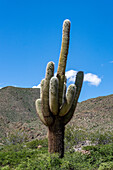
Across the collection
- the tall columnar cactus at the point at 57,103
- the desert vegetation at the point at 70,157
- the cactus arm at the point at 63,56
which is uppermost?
the cactus arm at the point at 63,56

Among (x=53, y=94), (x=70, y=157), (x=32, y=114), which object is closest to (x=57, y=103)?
(x=53, y=94)

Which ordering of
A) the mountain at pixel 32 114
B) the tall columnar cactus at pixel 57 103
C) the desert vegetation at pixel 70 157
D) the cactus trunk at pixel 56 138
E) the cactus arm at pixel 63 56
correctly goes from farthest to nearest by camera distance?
the mountain at pixel 32 114
the cactus arm at pixel 63 56
the cactus trunk at pixel 56 138
the tall columnar cactus at pixel 57 103
the desert vegetation at pixel 70 157

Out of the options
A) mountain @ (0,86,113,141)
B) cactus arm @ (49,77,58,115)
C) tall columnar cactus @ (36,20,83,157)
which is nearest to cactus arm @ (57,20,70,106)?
tall columnar cactus @ (36,20,83,157)

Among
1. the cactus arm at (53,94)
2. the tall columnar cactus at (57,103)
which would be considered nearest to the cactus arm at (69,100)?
the tall columnar cactus at (57,103)

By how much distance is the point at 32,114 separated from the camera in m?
45.8

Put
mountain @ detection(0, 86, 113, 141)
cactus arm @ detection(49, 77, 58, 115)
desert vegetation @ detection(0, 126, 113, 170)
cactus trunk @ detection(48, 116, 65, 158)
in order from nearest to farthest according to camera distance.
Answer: desert vegetation @ detection(0, 126, 113, 170) → cactus arm @ detection(49, 77, 58, 115) → cactus trunk @ detection(48, 116, 65, 158) → mountain @ detection(0, 86, 113, 141)

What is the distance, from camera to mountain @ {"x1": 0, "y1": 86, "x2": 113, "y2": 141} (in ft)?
98.8

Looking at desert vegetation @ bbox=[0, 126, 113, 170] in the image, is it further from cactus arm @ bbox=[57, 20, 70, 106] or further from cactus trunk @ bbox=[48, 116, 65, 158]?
cactus arm @ bbox=[57, 20, 70, 106]

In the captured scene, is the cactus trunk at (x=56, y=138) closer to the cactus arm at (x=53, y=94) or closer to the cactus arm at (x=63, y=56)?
the cactus arm at (x=53, y=94)

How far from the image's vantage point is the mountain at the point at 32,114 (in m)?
30.1

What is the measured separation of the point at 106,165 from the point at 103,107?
30.5 meters

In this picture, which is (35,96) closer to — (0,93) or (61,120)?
(0,93)

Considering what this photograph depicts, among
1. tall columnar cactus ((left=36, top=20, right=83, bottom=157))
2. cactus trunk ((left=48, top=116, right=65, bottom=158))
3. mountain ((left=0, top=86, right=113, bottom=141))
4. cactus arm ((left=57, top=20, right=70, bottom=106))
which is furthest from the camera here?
mountain ((left=0, top=86, right=113, bottom=141))

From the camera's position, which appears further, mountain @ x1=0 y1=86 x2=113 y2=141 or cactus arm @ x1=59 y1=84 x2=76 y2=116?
mountain @ x1=0 y1=86 x2=113 y2=141
